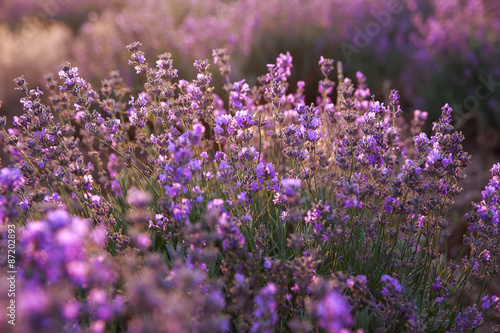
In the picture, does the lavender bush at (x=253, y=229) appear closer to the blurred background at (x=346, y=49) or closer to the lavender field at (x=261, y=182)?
the lavender field at (x=261, y=182)

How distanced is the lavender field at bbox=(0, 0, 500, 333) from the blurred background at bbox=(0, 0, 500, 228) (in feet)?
0.12

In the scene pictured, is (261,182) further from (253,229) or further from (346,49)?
(346,49)

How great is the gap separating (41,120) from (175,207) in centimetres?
97

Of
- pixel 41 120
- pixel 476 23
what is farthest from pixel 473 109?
pixel 41 120

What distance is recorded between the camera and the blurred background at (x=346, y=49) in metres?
5.54

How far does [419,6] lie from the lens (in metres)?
8.49

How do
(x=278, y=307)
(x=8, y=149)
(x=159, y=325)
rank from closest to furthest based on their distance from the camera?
(x=159, y=325), (x=278, y=307), (x=8, y=149)

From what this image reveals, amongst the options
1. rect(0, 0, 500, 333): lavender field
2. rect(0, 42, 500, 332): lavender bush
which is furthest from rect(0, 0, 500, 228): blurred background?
rect(0, 42, 500, 332): lavender bush

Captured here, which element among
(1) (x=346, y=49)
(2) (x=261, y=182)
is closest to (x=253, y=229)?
(2) (x=261, y=182)

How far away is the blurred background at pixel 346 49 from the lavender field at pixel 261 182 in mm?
36

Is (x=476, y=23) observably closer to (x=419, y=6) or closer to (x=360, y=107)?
(x=419, y=6)

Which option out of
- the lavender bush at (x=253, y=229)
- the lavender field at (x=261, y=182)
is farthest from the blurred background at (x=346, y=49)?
the lavender bush at (x=253, y=229)

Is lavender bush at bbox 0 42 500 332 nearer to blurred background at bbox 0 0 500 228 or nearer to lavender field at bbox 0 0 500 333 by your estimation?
lavender field at bbox 0 0 500 333

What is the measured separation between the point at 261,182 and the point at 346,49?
5101 mm
